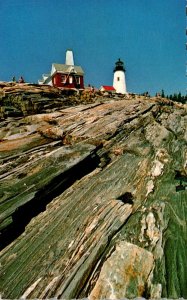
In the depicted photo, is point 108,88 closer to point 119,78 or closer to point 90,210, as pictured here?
point 119,78

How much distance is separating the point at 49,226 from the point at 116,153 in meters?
8.30

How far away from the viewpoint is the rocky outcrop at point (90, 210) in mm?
12469

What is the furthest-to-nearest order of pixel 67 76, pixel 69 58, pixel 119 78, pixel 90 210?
pixel 119 78, pixel 69 58, pixel 67 76, pixel 90 210

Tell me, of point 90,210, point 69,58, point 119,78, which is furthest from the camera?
point 119,78

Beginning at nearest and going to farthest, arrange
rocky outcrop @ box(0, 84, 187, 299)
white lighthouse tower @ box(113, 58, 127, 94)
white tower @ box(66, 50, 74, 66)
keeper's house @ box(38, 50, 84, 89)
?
rocky outcrop @ box(0, 84, 187, 299)
keeper's house @ box(38, 50, 84, 89)
white tower @ box(66, 50, 74, 66)
white lighthouse tower @ box(113, 58, 127, 94)

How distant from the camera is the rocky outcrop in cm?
1247

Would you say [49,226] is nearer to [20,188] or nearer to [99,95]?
[20,188]

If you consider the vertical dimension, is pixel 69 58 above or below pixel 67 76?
above

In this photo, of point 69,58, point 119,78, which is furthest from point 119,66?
point 69,58

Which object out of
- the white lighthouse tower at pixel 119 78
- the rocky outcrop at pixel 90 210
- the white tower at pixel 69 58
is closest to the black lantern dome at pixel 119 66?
the white lighthouse tower at pixel 119 78

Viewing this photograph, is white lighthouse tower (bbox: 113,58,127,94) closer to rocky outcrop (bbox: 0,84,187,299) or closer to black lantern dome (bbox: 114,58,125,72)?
black lantern dome (bbox: 114,58,125,72)

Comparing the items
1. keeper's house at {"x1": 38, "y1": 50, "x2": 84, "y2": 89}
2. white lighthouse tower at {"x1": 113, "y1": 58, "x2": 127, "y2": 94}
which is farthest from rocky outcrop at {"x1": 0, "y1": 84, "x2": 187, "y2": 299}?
white lighthouse tower at {"x1": 113, "y1": 58, "x2": 127, "y2": 94}

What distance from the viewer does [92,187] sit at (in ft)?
59.4

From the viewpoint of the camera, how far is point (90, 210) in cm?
1625
